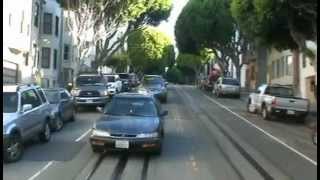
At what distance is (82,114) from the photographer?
28.8 metres

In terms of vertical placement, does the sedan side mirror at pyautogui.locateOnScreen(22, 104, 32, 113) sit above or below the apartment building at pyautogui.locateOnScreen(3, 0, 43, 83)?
below

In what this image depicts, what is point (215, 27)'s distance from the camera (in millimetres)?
60000

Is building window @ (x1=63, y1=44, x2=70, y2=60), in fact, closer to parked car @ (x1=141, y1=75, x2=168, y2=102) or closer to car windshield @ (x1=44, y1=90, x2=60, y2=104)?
parked car @ (x1=141, y1=75, x2=168, y2=102)

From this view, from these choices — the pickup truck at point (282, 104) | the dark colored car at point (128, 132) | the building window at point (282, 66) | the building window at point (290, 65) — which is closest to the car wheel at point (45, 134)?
the dark colored car at point (128, 132)

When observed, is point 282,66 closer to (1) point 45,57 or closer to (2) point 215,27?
(2) point 215,27

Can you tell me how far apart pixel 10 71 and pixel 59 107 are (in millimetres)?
20388

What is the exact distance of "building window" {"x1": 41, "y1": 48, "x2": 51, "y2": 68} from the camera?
51.6 m

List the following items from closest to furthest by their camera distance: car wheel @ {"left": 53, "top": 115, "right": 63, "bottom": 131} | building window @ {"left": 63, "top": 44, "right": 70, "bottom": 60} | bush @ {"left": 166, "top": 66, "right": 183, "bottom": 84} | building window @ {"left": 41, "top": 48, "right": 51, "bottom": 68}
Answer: car wheel @ {"left": 53, "top": 115, "right": 63, "bottom": 131}, building window @ {"left": 41, "top": 48, "right": 51, "bottom": 68}, building window @ {"left": 63, "top": 44, "right": 70, "bottom": 60}, bush @ {"left": 166, "top": 66, "right": 183, "bottom": 84}

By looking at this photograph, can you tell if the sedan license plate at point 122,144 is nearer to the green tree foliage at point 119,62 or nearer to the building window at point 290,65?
the building window at point 290,65

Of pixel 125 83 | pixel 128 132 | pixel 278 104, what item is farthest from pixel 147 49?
pixel 128 132

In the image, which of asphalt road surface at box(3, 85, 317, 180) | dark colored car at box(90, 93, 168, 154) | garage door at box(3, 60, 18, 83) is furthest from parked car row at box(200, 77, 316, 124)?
garage door at box(3, 60, 18, 83)

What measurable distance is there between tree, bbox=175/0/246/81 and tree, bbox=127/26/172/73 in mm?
23615

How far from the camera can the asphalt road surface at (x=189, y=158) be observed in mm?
13461

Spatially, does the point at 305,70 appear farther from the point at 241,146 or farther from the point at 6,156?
the point at 6,156
